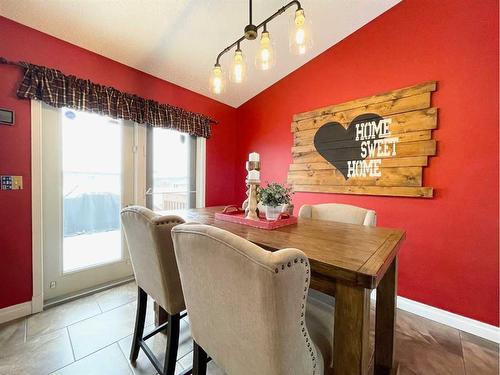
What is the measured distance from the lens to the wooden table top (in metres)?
0.71

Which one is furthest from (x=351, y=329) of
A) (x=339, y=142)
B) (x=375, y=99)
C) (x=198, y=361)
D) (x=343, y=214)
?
(x=375, y=99)

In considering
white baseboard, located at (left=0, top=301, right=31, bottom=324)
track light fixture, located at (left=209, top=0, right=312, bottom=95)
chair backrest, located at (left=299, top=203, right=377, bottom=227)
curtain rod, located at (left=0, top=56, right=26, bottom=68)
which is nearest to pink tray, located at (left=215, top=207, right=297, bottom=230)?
chair backrest, located at (left=299, top=203, right=377, bottom=227)

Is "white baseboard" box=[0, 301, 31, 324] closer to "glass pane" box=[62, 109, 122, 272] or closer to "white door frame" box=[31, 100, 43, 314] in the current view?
"white door frame" box=[31, 100, 43, 314]

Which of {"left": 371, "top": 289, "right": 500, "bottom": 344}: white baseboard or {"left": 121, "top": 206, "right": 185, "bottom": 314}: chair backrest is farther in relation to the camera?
{"left": 371, "top": 289, "right": 500, "bottom": 344}: white baseboard

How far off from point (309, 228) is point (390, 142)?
55.3 inches

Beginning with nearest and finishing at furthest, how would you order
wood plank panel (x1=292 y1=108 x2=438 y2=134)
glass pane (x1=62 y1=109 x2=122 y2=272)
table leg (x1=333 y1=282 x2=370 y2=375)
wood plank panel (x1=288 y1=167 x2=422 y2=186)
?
table leg (x1=333 y1=282 x2=370 y2=375) < wood plank panel (x1=292 y1=108 x2=438 y2=134) < wood plank panel (x1=288 y1=167 x2=422 y2=186) < glass pane (x1=62 y1=109 x2=122 y2=272)

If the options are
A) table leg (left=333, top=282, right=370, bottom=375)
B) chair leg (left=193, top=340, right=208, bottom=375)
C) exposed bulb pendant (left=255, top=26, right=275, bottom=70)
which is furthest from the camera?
exposed bulb pendant (left=255, top=26, right=275, bottom=70)

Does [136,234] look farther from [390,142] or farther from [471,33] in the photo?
[471,33]

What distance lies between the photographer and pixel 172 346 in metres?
1.14

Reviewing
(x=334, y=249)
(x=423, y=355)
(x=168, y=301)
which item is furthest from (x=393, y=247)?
(x=423, y=355)

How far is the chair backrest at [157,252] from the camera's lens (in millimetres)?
1028

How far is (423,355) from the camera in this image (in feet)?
5.01

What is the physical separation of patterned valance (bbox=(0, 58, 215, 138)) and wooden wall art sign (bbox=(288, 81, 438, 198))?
1.51 m

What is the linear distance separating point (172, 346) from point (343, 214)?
4.62 ft
